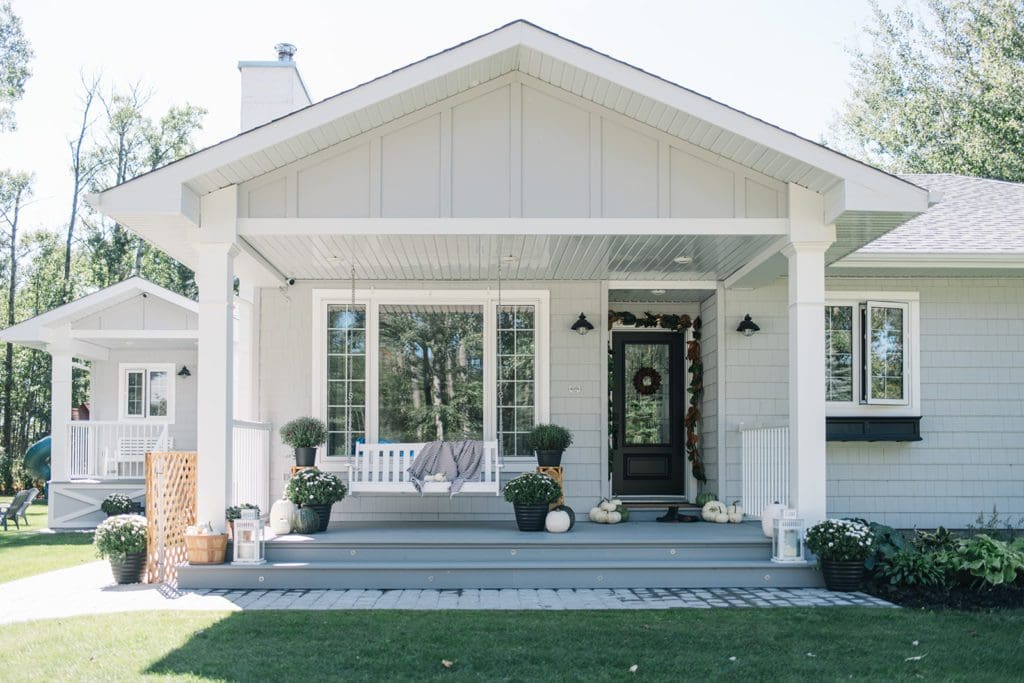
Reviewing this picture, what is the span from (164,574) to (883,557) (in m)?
5.59

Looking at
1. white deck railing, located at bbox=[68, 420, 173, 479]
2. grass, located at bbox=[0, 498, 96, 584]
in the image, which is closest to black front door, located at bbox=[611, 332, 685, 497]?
grass, located at bbox=[0, 498, 96, 584]

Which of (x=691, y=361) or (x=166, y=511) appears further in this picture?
(x=691, y=361)

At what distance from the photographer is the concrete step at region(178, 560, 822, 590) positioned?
25.9ft

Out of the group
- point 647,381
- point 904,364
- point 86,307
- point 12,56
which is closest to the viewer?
point 904,364

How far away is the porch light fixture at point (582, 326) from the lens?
414 inches

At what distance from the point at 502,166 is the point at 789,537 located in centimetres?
368

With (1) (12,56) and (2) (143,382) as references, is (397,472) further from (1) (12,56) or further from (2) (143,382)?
(1) (12,56)

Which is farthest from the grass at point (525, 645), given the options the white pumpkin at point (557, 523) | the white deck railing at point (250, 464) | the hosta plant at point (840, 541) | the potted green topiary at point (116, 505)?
the potted green topiary at point (116, 505)

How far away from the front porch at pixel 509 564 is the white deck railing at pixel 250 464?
1.00m

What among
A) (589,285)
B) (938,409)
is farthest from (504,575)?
(938,409)

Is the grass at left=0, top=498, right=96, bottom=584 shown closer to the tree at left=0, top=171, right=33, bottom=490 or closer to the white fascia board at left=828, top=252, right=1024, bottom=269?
the white fascia board at left=828, top=252, right=1024, bottom=269

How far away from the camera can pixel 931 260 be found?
1006cm

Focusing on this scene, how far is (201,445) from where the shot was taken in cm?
805

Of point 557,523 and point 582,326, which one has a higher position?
point 582,326
